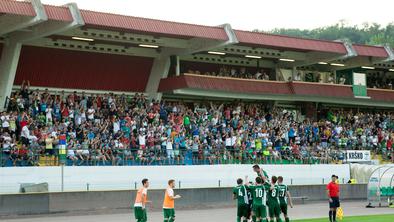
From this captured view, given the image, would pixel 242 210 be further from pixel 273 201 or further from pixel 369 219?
pixel 369 219

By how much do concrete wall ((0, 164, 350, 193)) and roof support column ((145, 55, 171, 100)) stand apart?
8.16 m

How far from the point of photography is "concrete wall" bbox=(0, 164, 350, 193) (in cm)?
3409

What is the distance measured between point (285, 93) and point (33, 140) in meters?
22.3

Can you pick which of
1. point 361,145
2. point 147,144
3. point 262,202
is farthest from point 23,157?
point 361,145

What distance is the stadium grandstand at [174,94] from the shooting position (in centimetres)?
3725

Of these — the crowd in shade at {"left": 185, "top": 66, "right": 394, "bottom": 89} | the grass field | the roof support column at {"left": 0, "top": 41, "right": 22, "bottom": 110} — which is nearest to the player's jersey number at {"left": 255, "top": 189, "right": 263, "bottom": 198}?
the grass field

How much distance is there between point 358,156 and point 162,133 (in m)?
16.0

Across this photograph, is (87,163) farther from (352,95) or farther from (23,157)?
(352,95)

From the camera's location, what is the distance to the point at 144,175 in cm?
3838

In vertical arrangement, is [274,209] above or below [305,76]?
below

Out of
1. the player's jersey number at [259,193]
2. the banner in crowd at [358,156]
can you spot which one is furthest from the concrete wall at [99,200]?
the player's jersey number at [259,193]

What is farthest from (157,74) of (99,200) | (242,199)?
(242,199)

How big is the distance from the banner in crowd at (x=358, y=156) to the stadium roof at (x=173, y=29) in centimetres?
742

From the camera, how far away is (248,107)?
50.6 metres
